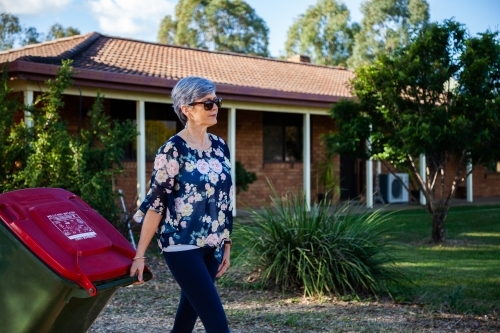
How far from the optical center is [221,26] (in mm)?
41594

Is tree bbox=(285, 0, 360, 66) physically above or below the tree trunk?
above

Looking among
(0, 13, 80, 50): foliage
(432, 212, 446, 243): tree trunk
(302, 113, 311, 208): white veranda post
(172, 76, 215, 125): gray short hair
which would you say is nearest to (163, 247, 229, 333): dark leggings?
(172, 76, 215, 125): gray short hair

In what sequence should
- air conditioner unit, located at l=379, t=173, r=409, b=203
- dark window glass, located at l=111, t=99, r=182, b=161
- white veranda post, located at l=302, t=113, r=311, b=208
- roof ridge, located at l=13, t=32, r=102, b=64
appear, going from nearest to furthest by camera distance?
roof ridge, located at l=13, t=32, r=102, b=64 → dark window glass, located at l=111, t=99, r=182, b=161 → white veranda post, located at l=302, t=113, r=311, b=208 → air conditioner unit, located at l=379, t=173, r=409, b=203

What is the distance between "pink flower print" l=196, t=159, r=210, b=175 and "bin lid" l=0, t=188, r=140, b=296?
1.73 feet

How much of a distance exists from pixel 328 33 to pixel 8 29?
18933 mm

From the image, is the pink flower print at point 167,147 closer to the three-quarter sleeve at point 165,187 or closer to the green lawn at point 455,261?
the three-quarter sleeve at point 165,187

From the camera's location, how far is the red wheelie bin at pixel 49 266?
309 centimetres

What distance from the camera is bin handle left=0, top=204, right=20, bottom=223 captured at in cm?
318

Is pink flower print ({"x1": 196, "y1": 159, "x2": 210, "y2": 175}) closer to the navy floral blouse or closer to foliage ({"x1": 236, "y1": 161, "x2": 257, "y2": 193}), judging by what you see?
the navy floral blouse

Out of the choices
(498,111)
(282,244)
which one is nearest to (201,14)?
(498,111)

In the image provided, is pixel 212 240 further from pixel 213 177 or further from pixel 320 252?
pixel 320 252

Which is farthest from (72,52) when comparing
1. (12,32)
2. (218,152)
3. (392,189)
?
(12,32)

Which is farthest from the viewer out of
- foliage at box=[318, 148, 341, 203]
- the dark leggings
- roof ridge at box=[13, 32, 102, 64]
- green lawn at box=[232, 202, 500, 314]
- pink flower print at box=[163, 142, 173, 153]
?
foliage at box=[318, 148, 341, 203]

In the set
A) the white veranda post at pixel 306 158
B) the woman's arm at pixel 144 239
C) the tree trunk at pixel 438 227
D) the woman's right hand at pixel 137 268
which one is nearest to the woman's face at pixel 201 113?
the woman's arm at pixel 144 239
